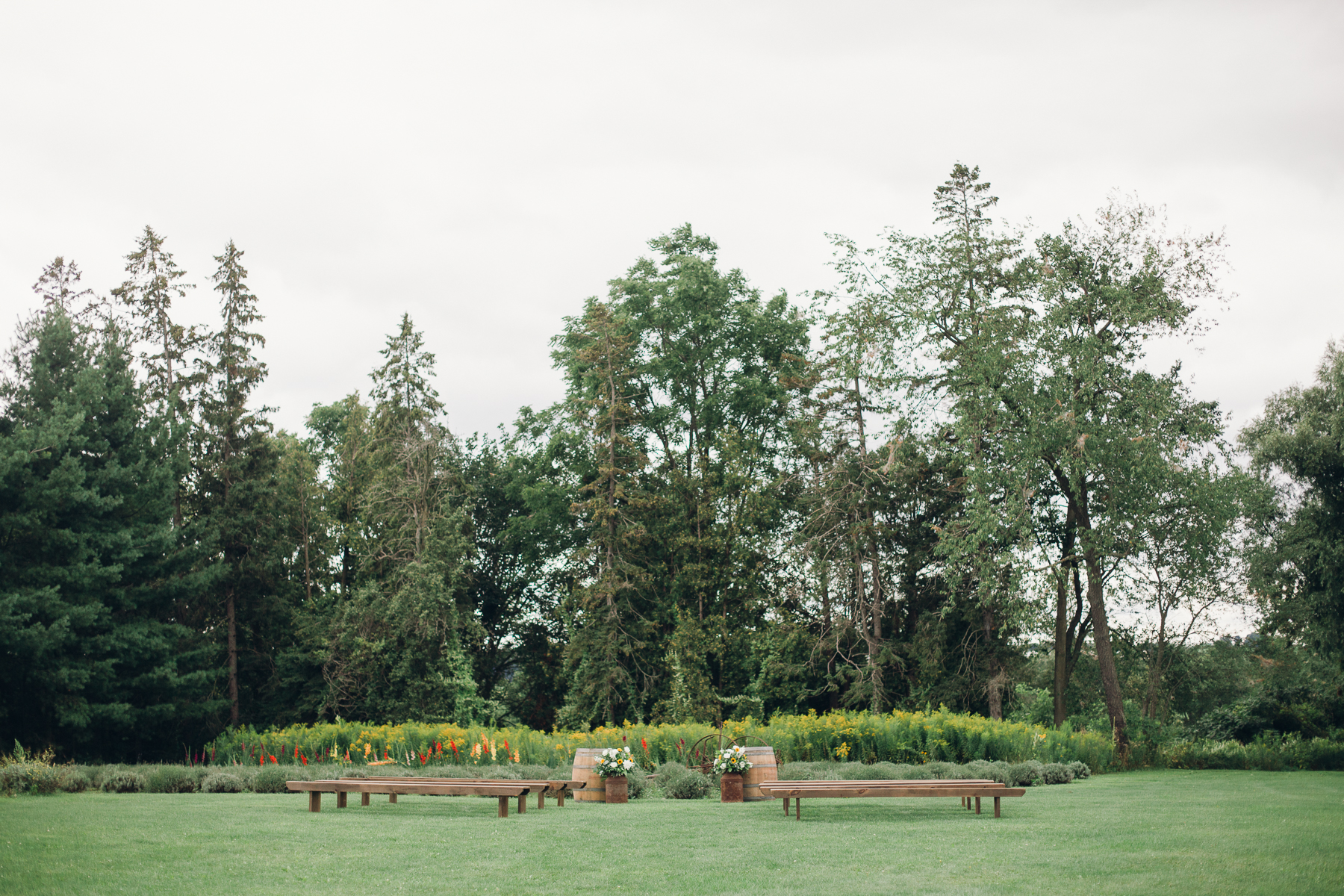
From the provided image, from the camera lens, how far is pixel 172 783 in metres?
16.2

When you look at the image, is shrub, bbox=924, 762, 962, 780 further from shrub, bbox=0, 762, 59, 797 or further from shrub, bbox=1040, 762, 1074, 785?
shrub, bbox=0, 762, 59, 797

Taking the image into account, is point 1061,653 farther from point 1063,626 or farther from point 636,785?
point 636,785

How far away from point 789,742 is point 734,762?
16.0 feet

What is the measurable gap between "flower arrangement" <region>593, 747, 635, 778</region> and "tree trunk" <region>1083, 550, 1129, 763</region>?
13996 millimetres

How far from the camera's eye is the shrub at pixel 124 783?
16.0 m

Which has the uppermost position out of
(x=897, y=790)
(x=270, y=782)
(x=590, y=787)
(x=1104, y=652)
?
(x=1104, y=652)

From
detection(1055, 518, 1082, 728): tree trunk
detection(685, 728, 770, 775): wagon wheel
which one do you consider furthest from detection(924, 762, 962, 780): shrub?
detection(1055, 518, 1082, 728): tree trunk

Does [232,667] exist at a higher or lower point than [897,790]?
higher

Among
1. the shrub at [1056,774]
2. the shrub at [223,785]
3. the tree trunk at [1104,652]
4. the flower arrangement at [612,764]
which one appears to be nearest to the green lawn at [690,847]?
the flower arrangement at [612,764]

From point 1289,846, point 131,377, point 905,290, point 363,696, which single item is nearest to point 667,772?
point 1289,846

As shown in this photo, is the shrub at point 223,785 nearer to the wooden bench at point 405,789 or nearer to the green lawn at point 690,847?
the green lawn at point 690,847

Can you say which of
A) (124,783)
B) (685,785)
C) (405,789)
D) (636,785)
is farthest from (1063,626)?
(124,783)

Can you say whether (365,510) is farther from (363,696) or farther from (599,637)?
(599,637)

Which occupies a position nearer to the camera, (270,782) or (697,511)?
(270,782)
